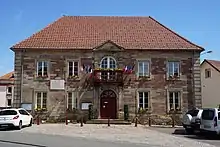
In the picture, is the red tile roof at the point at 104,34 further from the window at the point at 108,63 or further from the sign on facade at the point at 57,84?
the sign on facade at the point at 57,84

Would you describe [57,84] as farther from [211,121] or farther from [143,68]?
[211,121]

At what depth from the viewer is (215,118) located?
1858 centimetres

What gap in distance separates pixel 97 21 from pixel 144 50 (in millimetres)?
6948

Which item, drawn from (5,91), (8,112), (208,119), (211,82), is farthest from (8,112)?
(5,91)

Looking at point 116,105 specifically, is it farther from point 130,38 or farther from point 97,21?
point 97,21

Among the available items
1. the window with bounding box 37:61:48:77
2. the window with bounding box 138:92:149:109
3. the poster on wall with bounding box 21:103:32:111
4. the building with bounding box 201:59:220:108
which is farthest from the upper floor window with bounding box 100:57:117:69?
the building with bounding box 201:59:220:108

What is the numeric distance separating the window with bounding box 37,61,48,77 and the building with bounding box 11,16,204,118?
0.09 meters

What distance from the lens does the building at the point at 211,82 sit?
41.7m

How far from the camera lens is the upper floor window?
3042 centimetres

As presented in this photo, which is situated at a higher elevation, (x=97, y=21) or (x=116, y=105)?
(x=97, y=21)

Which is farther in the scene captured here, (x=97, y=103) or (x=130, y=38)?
(x=130, y=38)

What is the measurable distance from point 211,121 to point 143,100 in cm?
1182

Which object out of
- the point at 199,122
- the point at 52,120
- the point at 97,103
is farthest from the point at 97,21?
the point at 199,122

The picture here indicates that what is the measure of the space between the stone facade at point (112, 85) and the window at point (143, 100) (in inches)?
13.7
